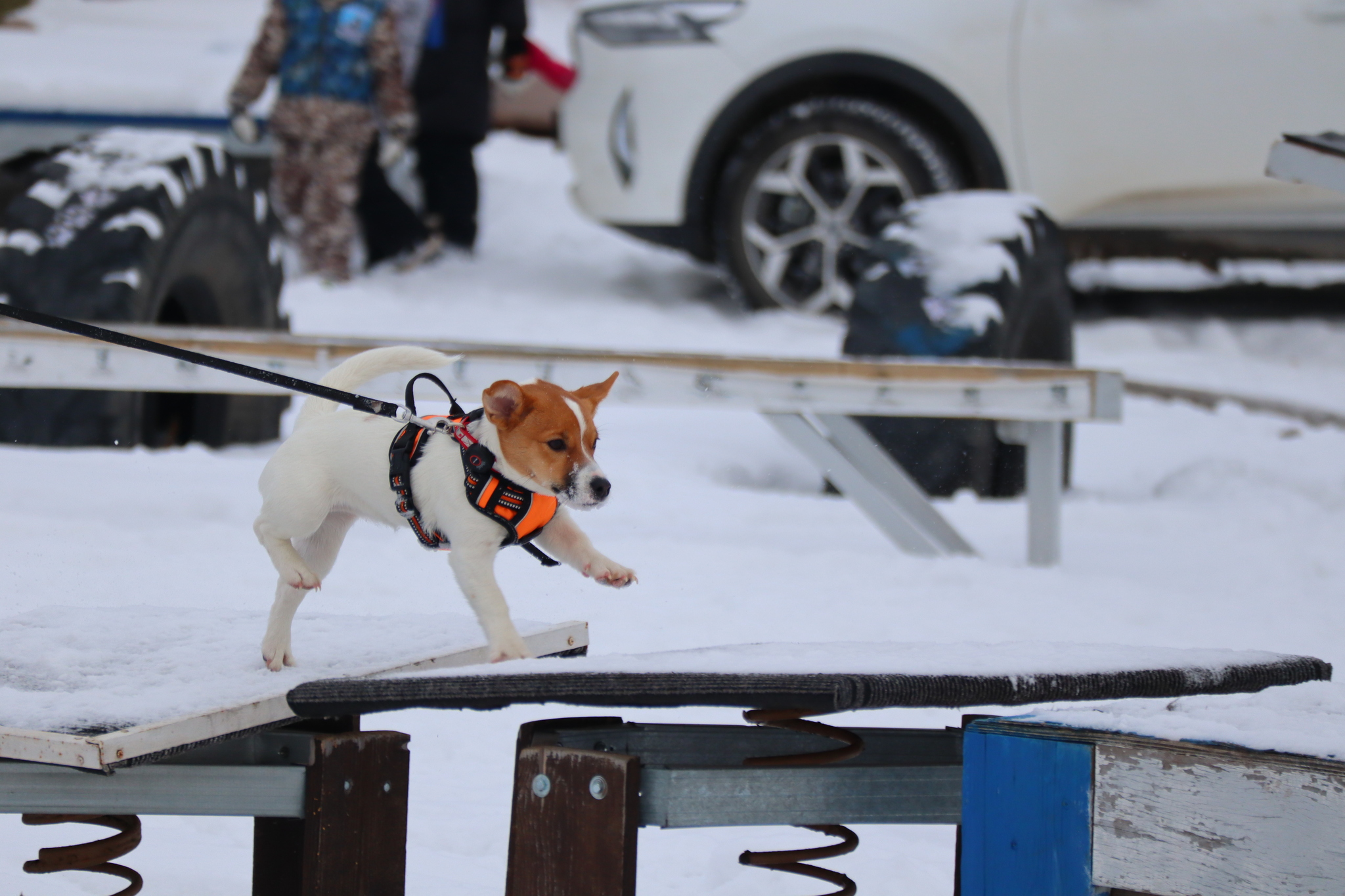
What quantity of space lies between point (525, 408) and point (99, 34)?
495cm

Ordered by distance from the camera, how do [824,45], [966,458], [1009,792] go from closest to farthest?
[1009,792], [966,458], [824,45]

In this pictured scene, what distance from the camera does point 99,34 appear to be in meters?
5.74

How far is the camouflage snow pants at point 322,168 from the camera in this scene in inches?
262

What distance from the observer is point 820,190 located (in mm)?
6215

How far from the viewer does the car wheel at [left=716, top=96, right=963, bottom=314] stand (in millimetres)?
6074

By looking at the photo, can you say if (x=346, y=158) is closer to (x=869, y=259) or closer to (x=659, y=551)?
(x=869, y=259)

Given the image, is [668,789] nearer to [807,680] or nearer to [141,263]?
[807,680]

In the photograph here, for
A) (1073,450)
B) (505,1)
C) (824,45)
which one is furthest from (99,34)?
(1073,450)

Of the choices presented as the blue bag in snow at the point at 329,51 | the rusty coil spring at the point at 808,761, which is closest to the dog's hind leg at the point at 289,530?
the rusty coil spring at the point at 808,761

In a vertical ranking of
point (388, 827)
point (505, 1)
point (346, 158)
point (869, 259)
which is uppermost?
point (505, 1)

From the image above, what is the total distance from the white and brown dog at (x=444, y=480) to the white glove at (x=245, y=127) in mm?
4150

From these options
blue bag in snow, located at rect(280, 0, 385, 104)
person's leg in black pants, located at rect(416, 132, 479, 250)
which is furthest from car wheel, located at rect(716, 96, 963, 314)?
blue bag in snow, located at rect(280, 0, 385, 104)

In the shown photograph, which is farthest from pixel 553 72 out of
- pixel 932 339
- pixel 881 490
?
pixel 881 490

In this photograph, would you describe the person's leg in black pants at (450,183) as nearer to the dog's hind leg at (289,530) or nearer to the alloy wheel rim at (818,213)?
the alloy wheel rim at (818,213)
